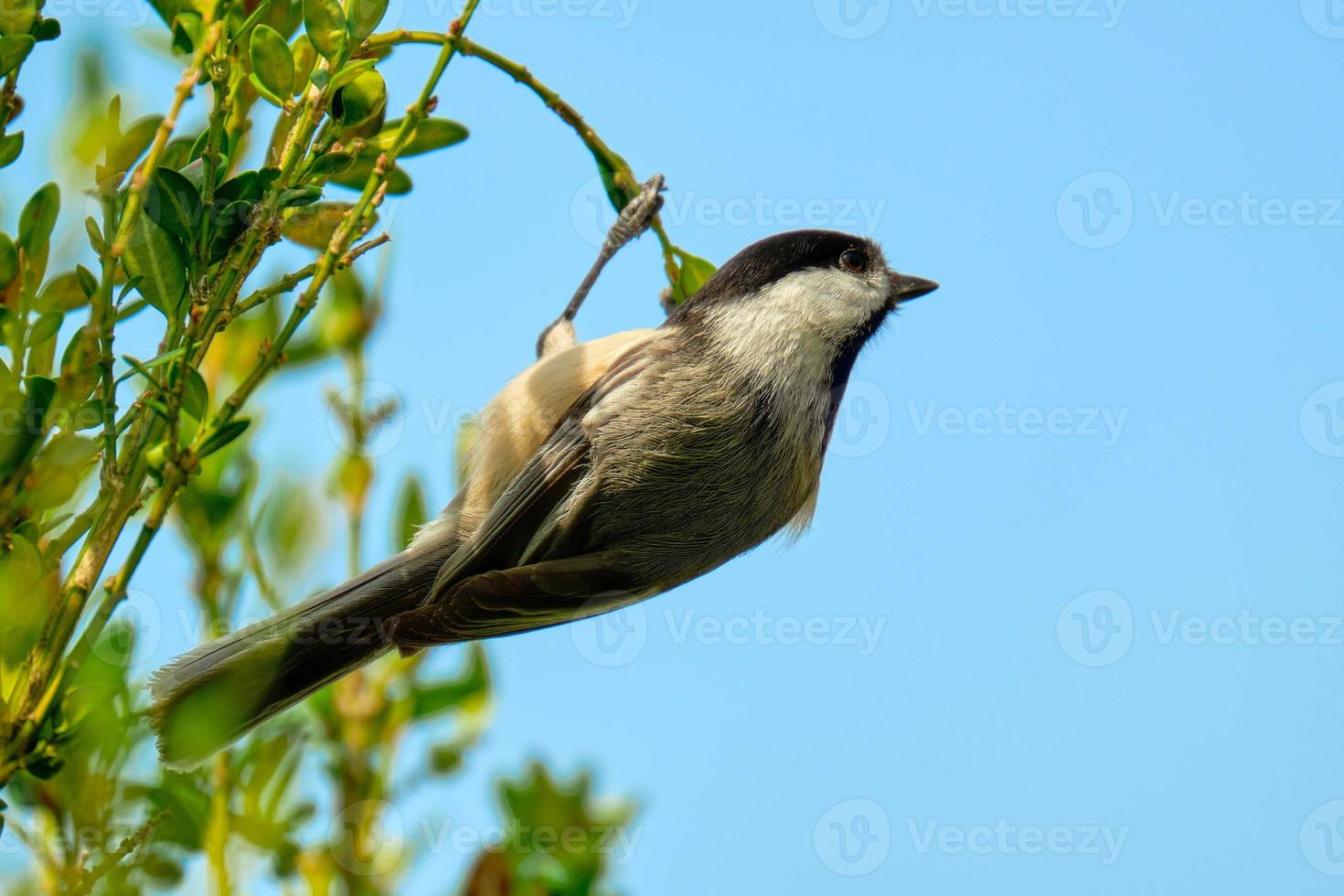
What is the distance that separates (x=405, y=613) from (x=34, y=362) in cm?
111

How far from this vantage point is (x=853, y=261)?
117 inches

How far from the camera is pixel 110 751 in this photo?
104 cm

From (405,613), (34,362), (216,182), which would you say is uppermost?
(216,182)

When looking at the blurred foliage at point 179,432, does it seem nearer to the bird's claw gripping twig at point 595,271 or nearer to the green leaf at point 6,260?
the green leaf at point 6,260

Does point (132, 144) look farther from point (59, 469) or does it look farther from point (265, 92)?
point (59, 469)

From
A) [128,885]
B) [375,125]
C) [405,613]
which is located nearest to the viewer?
[128,885]

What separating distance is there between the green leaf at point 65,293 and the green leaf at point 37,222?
0.09 ft

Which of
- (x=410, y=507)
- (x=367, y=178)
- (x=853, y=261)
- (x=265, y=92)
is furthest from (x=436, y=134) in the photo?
(x=853, y=261)

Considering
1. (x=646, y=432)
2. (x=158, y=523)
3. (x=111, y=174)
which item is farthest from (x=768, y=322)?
(x=158, y=523)

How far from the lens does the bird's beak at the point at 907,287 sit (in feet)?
9.73

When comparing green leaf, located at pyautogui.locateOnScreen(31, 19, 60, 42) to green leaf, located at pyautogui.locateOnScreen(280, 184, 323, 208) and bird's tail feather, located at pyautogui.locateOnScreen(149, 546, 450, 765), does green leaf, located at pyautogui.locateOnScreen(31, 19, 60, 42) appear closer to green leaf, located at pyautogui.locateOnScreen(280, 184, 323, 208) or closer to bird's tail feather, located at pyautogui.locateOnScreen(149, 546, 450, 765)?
green leaf, located at pyautogui.locateOnScreen(280, 184, 323, 208)

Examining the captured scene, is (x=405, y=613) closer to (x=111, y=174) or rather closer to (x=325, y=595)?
(x=325, y=595)

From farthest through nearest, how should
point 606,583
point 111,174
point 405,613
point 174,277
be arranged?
1. point 606,583
2. point 405,613
3. point 111,174
4. point 174,277

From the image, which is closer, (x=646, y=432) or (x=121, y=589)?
(x=121, y=589)
